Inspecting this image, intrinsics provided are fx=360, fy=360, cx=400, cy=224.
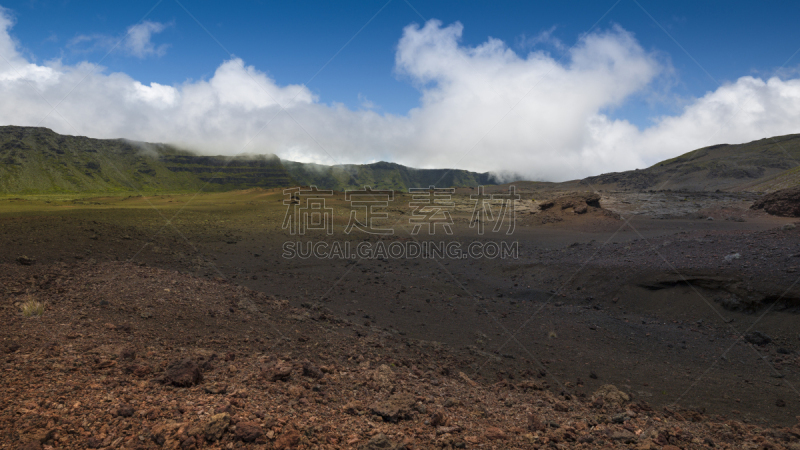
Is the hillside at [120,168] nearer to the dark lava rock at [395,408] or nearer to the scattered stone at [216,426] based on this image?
the dark lava rock at [395,408]

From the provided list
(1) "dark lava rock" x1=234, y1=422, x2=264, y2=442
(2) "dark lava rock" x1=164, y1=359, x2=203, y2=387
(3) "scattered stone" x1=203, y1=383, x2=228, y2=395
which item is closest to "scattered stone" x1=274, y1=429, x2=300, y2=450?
(1) "dark lava rock" x1=234, y1=422, x2=264, y2=442

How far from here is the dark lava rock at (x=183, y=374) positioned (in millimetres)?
Answer: 3697

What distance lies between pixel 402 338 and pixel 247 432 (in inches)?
194

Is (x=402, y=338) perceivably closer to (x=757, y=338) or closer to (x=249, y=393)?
(x=249, y=393)

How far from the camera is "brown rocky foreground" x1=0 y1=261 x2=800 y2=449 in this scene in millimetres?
2900

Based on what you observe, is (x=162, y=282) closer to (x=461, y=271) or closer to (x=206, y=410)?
(x=206, y=410)

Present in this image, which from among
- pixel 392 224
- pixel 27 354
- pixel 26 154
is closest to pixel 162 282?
pixel 27 354

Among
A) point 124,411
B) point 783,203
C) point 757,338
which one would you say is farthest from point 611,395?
point 783,203

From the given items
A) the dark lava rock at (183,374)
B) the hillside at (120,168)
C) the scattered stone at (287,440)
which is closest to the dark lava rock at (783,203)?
the scattered stone at (287,440)

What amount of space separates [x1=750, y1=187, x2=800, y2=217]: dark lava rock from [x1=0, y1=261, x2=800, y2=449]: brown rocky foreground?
2225cm

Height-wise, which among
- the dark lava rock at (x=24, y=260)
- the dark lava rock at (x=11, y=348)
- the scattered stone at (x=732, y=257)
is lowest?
the dark lava rock at (x=11, y=348)

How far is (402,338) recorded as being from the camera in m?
7.59

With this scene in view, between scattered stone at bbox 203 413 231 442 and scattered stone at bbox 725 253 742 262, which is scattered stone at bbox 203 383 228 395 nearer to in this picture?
scattered stone at bbox 203 413 231 442

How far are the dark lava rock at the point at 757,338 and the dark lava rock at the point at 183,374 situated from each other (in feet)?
32.8
